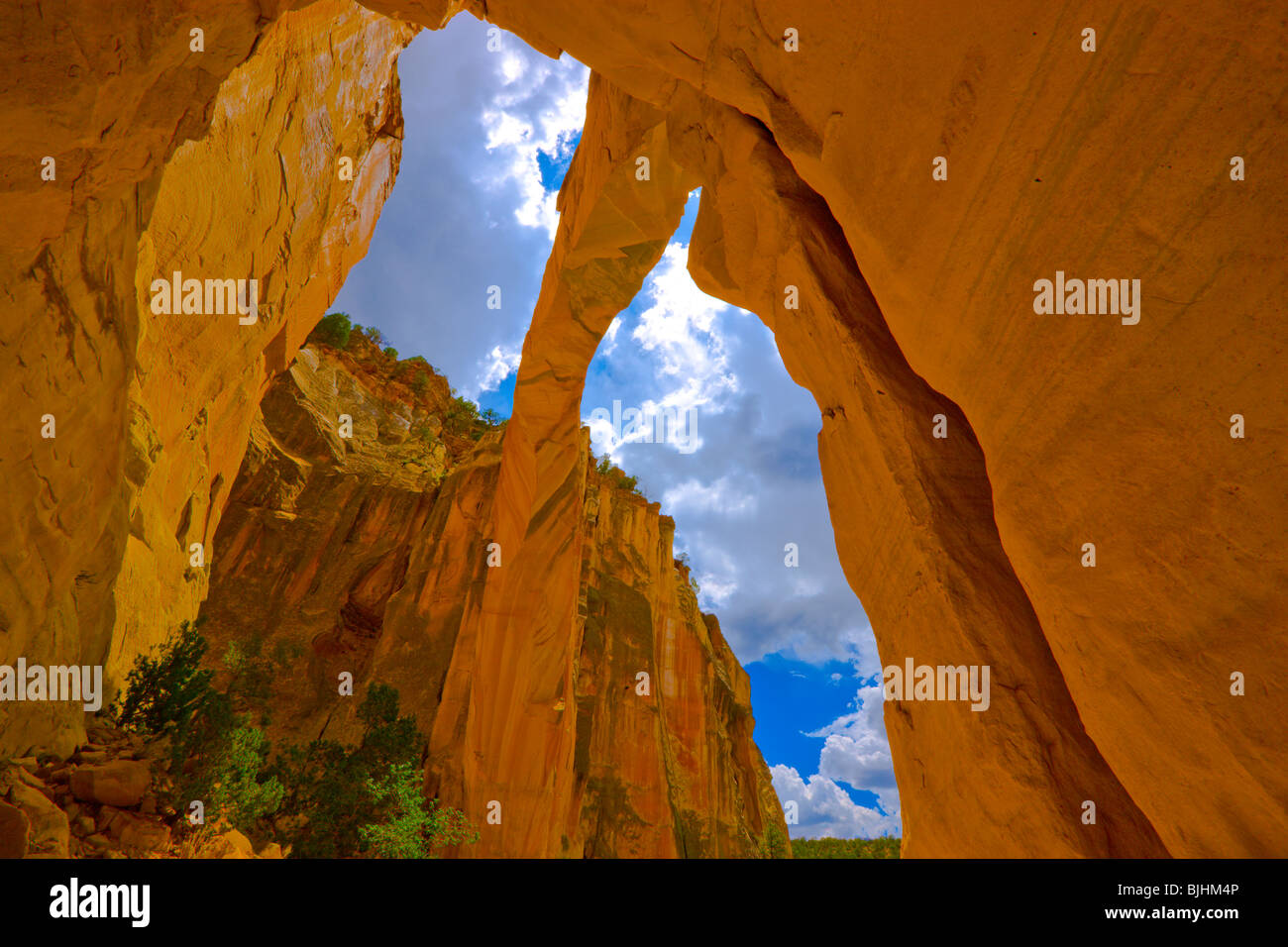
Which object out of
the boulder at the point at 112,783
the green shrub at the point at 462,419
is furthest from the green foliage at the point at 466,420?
the boulder at the point at 112,783

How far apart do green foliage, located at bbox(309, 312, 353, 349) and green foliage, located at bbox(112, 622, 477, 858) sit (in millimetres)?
14156

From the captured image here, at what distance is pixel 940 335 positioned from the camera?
3873mm

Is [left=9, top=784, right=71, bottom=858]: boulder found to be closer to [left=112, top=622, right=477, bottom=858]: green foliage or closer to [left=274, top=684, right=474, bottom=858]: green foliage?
[left=112, top=622, right=477, bottom=858]: green foliage

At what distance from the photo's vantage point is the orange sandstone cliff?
8.72 ft

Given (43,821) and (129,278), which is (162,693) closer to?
(43,821)

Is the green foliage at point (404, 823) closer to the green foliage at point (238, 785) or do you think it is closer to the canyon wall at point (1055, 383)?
the green foliage at point (238, 785)

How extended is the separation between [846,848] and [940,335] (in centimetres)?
2806

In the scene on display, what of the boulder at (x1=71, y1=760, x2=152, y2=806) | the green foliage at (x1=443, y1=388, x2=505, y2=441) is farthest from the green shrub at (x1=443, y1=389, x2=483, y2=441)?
the boulder at (x1=71, y1=760, x2=152, y2=806)

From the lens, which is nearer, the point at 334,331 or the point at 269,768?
the point at 269,768

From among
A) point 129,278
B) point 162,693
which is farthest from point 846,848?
point 129,278

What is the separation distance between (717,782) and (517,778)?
1405cm

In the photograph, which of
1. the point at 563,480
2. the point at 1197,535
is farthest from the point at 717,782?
the point at 1197,535

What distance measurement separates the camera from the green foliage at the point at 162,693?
7270mm
